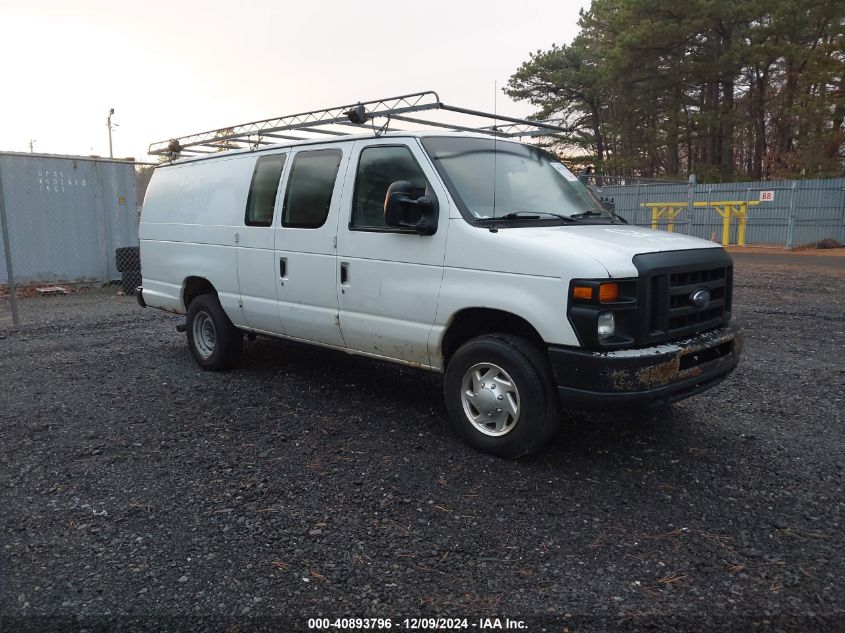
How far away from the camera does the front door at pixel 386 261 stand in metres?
4.50

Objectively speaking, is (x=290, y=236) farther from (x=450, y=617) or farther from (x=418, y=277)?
(x=450, y=617)

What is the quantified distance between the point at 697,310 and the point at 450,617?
2.48 meters

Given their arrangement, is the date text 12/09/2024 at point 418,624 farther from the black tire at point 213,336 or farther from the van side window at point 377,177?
the black tire at point 213,336

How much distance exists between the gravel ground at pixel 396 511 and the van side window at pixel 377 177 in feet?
5.00

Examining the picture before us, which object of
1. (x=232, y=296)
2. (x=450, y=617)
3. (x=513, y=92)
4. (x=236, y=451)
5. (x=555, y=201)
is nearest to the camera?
(x=450, y=617)

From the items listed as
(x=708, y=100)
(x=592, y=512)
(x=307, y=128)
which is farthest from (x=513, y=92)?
(x=592, y=512)

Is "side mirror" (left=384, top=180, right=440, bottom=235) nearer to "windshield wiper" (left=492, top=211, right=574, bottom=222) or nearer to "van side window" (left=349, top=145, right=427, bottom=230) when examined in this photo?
"van side window" (left=349, top=145, right=427, bottom=230)

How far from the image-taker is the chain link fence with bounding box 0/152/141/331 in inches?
487

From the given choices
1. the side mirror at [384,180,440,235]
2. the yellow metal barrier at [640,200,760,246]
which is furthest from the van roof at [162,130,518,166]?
the yellow metal barrier at [640,200,760,246]

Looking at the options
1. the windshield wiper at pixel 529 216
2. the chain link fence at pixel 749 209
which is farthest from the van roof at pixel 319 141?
the chain link fence at pixel 749 209

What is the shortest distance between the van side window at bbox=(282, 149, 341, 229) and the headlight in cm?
241

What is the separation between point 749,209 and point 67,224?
22096 mm

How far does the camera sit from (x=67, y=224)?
42.3 ft

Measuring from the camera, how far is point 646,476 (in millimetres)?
4039
